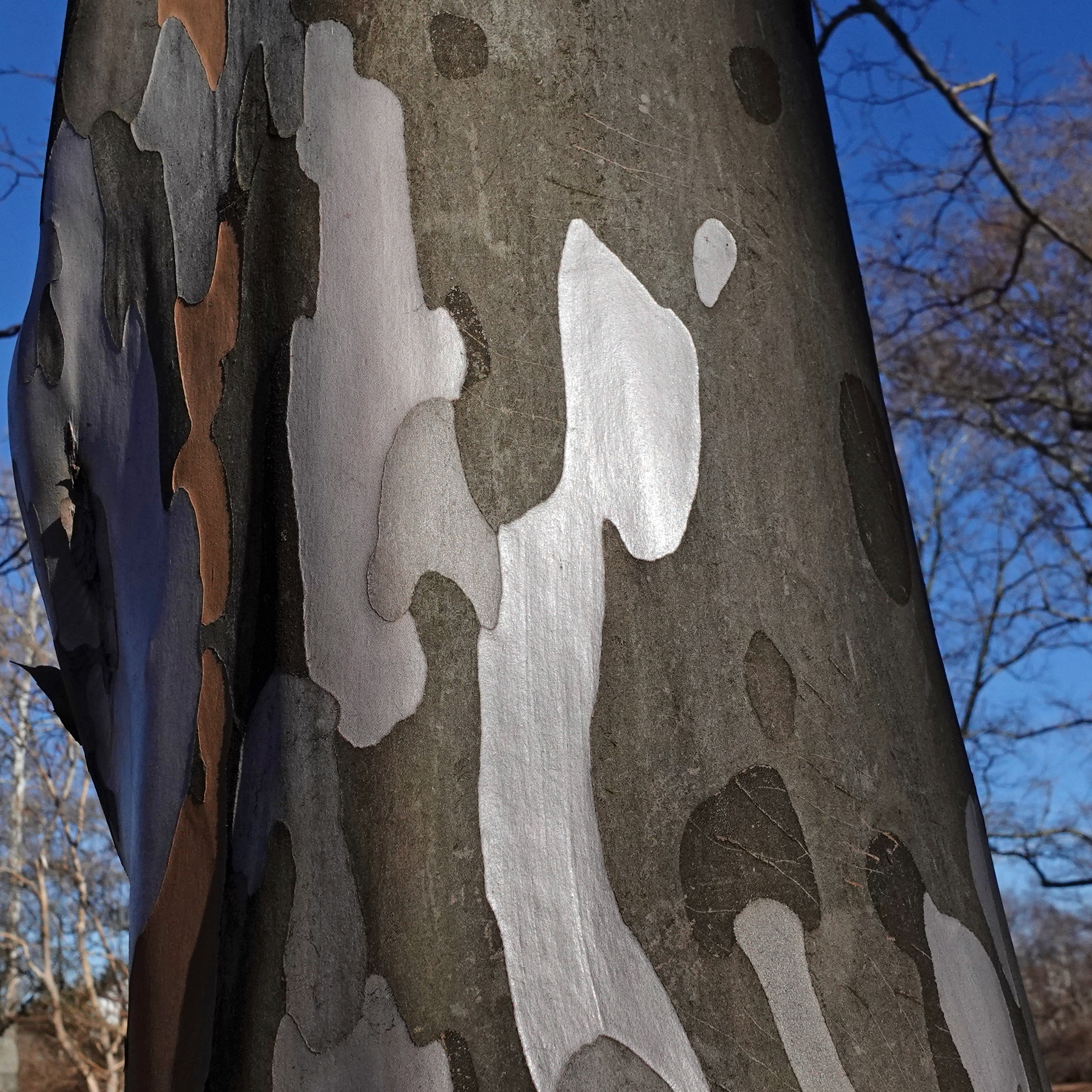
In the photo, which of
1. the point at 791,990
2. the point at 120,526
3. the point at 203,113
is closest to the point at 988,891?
the point at 791,990

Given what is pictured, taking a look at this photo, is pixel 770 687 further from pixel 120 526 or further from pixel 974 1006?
pixel 120 526

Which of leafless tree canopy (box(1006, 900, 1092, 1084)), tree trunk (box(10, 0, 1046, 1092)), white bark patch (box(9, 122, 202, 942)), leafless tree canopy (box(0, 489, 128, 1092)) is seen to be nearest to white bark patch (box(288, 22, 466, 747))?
tree trunk (box(10, 0, 1046, 1092))

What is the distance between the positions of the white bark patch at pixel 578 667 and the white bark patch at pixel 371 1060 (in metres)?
0.06

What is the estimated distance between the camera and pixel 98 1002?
8.40m

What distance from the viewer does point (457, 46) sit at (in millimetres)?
855

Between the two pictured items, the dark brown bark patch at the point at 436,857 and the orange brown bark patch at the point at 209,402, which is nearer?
the dark brown bark patch at the point at 436,857

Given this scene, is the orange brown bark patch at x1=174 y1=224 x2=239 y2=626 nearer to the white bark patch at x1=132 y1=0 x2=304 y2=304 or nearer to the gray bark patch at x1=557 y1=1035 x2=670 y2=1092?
the white bark patch at x1=132 y1=0 x2=304 y2=304

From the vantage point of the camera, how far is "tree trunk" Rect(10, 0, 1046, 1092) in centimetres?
66

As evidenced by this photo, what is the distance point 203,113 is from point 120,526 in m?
0.34

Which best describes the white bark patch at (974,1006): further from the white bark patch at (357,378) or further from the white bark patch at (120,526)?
the white bark patch at (120,526)

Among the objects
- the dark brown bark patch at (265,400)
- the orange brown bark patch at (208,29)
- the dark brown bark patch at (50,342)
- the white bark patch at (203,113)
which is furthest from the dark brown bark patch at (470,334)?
the dark brown bark patch at (50,342)

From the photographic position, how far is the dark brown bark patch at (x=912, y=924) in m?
0.68

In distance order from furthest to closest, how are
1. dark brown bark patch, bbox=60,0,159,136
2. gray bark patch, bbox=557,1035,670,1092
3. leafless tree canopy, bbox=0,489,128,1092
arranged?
leafless tree canopy, bbox=0,489,128,1092, dark brown bark patch, bbox=60,0,159,136, gray bark patch, bbox=557,1035,670,1092

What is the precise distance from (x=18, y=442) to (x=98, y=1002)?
850cm
